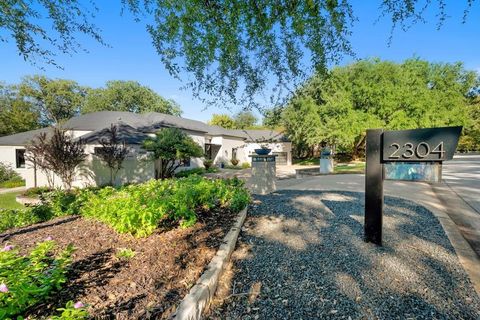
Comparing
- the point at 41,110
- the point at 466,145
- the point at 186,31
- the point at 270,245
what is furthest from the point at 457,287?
the point at 466,145

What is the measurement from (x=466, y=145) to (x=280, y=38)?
165 feet

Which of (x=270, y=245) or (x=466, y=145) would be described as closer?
(x=270, y=245)

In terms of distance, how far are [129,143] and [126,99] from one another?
99.1 ft

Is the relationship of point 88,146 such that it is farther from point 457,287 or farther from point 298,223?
point 457,287

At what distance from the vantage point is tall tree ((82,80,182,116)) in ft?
124

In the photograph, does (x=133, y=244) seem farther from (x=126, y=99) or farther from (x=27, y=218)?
(x=126, y=99)

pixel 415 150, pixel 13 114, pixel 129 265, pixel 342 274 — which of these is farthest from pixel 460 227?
pixel 13 114

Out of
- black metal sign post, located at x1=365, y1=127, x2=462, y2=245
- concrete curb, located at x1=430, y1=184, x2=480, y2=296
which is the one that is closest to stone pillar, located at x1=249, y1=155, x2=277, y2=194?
concrete curb, located at x1=430, y1=184, x2=480, y2=296

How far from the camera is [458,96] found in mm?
25672

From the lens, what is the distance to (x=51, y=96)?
3469 cm

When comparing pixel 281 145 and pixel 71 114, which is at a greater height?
pixel 71 114

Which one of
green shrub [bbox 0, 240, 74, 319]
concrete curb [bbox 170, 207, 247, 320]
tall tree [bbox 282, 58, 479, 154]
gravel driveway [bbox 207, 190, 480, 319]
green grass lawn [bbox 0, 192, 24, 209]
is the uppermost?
tall tree [bbox 282, 58, 479, 154]

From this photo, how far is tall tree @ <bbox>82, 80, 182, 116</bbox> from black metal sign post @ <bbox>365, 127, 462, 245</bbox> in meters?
41.7

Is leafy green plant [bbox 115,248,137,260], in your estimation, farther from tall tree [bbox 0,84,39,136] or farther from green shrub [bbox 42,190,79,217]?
tall tree [bbox 0,84,39,136]
